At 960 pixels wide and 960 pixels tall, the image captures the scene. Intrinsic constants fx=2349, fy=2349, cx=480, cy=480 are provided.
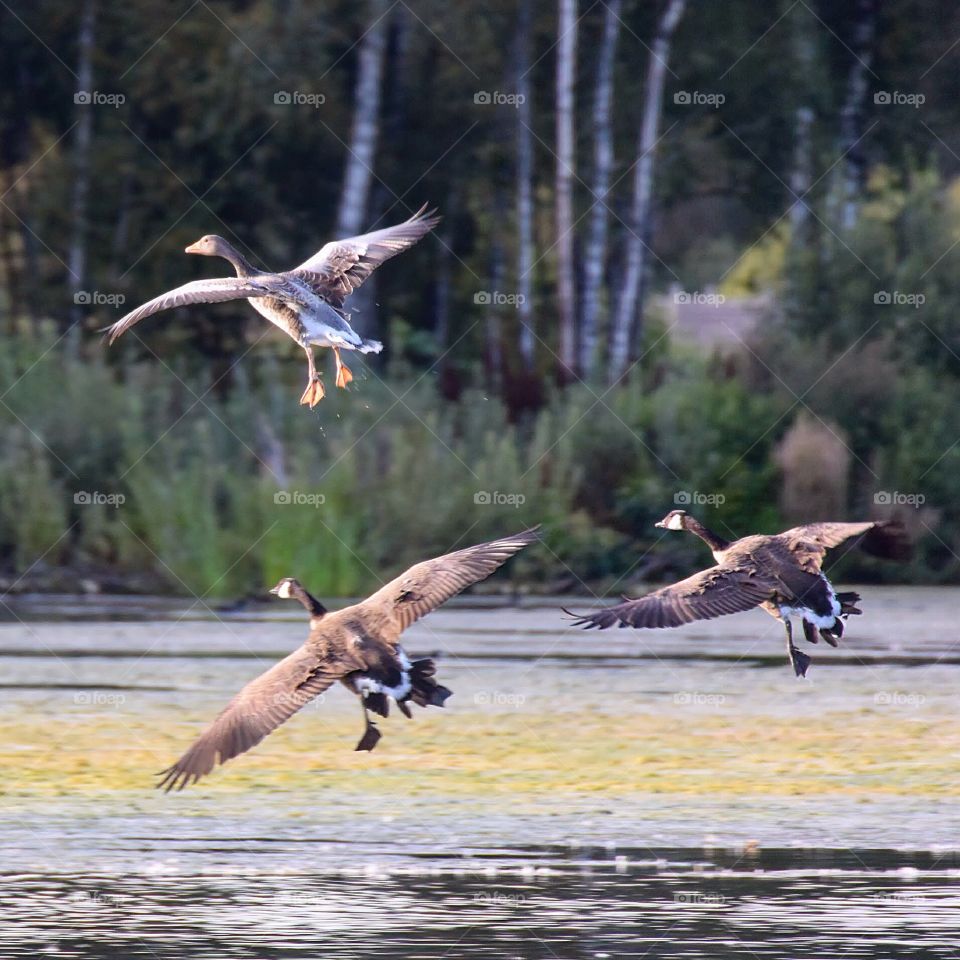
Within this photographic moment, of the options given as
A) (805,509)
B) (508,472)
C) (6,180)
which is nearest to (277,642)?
(508,472)

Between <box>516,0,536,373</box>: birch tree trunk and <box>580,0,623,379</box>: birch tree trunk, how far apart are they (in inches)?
30.4

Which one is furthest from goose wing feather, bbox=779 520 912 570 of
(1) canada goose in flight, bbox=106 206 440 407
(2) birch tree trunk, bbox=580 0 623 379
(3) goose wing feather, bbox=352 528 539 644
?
(2) birch tree trunk, bbox=580 0 623 379

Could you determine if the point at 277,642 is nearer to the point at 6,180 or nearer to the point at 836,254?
the point at 836,254

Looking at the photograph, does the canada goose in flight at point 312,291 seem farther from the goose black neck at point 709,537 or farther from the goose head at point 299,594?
the goose black neck at point 709,537

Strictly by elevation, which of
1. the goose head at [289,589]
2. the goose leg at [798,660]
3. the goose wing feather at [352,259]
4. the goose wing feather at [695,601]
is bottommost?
the goose leg at [798,660]

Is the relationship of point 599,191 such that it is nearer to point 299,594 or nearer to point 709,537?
point 709,537

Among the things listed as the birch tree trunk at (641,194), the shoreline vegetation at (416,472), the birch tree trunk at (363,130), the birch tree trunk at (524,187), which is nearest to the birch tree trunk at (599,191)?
the birch tree trunk at (641,194)

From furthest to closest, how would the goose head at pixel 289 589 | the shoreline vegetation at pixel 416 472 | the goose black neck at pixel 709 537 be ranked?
the shoreline vegetation at pixel 416 472
the goose black neck at pixel 709 537
the goose head at pixel 289 589

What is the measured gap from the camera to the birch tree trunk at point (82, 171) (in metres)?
32.2

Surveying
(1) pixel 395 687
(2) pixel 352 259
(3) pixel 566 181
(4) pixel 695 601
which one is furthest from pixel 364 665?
(3) pixel 566 181

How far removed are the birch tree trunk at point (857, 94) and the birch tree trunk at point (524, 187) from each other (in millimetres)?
5216

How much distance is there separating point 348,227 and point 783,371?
5639mm

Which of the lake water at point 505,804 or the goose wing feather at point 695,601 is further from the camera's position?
the goose wing feather at point 695,601

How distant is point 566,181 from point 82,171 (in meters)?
6.92
